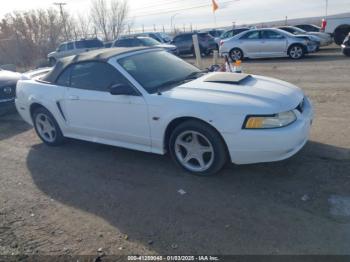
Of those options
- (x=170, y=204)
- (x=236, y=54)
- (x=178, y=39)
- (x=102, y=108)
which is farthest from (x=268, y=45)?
(x=170, y=204)

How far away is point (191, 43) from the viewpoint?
2198cm

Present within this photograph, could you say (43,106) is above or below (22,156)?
above

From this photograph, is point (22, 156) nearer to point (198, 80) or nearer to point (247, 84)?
point (198, 80)

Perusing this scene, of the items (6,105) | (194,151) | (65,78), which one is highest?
(65,78)

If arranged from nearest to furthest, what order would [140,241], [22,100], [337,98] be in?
[140,241] → [22,100] → [337,98]

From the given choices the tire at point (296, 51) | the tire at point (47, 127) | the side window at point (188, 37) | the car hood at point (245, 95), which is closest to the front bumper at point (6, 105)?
the tire at point (47, 127)

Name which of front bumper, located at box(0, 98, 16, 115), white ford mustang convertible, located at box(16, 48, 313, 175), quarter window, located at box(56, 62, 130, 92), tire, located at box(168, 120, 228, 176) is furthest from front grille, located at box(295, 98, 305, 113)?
front bumper, located at box(0, 98, 16, 115)

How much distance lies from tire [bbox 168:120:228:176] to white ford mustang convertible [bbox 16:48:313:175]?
0.01 meters

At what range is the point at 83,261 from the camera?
288 cm

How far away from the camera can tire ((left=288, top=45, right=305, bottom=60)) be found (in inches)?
588

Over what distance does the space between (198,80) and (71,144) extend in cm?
263

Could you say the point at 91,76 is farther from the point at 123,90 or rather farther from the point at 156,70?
the point at 156,70

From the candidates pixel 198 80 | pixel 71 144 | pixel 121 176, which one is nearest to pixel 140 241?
pixel 121 176

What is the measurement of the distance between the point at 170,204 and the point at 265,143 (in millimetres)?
1229
